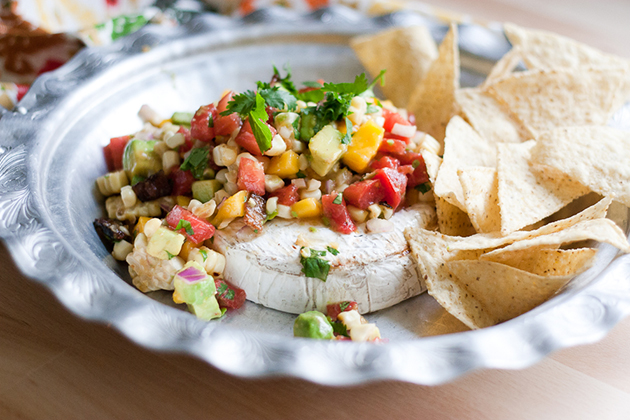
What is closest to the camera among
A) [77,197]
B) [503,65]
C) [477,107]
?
[77,197]

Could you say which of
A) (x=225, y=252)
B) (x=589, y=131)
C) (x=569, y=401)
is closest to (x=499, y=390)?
(x=569, y=401)

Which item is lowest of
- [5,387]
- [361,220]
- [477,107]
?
[5,387]

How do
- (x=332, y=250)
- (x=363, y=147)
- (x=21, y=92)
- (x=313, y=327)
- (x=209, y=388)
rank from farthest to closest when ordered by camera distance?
(x=21, y=92) < (x=363, y=147) < (x=332, y=250) < (x=313, y=327) < (x=209, y=388)

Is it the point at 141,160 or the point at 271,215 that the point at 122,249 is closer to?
the point at 141,160

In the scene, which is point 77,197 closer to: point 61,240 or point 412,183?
point 61,240

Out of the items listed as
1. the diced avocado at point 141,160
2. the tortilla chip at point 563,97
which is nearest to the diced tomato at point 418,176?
the tortilla chip at point 563,97

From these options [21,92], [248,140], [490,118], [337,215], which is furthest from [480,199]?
[21,92]
